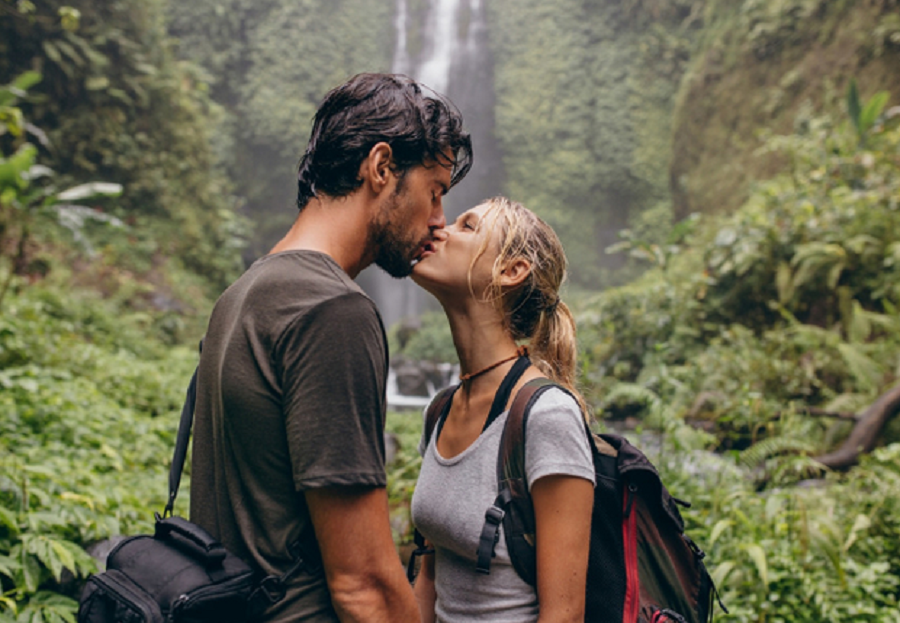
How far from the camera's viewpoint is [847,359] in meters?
6.14

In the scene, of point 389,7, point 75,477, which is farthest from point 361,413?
→ point 389,7

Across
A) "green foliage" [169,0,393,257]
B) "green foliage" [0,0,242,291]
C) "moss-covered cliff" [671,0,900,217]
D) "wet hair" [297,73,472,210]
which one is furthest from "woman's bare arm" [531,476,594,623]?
"green foliage" [169,0,393,257]

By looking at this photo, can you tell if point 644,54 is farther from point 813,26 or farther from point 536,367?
point 536,367

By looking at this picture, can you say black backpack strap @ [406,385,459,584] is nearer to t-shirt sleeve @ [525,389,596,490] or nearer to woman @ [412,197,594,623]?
woman @ [412,197,594,623]

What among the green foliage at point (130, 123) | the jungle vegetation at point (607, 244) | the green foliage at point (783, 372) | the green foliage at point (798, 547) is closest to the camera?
the green foliage at point (798, 547)

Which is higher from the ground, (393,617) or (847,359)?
(393,617)

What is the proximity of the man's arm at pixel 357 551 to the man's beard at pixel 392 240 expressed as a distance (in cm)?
52

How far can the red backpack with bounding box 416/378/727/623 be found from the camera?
141cm

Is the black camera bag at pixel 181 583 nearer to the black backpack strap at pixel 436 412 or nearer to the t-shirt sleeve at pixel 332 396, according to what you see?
the t-shirt sleeve at pixel 332 396

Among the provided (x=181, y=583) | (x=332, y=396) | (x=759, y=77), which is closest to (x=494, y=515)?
(x=332, y=396)

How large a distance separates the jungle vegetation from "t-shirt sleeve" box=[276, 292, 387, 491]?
177 centimetres

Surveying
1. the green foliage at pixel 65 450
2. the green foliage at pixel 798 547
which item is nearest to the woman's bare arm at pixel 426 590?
the green foliage at pixel 65 450

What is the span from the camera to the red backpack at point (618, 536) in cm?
141

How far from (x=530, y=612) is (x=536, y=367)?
60 cm
